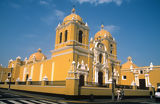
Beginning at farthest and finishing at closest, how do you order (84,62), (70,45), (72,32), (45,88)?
(84,62), (72,32), (70,45), (45,88)

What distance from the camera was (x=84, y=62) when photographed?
23359 mm

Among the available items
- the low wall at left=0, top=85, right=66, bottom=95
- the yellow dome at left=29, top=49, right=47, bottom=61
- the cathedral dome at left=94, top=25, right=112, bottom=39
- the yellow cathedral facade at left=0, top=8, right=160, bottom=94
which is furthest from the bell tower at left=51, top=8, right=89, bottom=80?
the yellow dome at left=29, top=49, right=47, bottom=61

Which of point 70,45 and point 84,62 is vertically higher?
point 70,45

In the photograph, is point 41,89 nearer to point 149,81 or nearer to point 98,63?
point 98,63

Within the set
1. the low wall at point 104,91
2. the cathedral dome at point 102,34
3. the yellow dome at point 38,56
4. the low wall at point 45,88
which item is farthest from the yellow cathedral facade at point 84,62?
the yellow dome at point 38,56

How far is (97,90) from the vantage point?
16.6m

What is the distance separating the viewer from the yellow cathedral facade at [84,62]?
22047 millimetres

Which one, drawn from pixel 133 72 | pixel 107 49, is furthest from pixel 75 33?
pixel 133 72

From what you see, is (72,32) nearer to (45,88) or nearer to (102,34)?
(45,88)

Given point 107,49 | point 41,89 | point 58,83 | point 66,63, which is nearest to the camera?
point 58,83

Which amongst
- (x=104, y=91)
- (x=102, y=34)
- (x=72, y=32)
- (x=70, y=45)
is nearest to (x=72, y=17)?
(x=72, y=32)

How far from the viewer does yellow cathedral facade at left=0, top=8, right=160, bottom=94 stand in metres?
22.0

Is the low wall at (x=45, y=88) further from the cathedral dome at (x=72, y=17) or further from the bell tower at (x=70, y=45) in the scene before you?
the cathedral dome at (x=72, y=17)

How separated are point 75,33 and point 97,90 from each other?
10.8 metres
